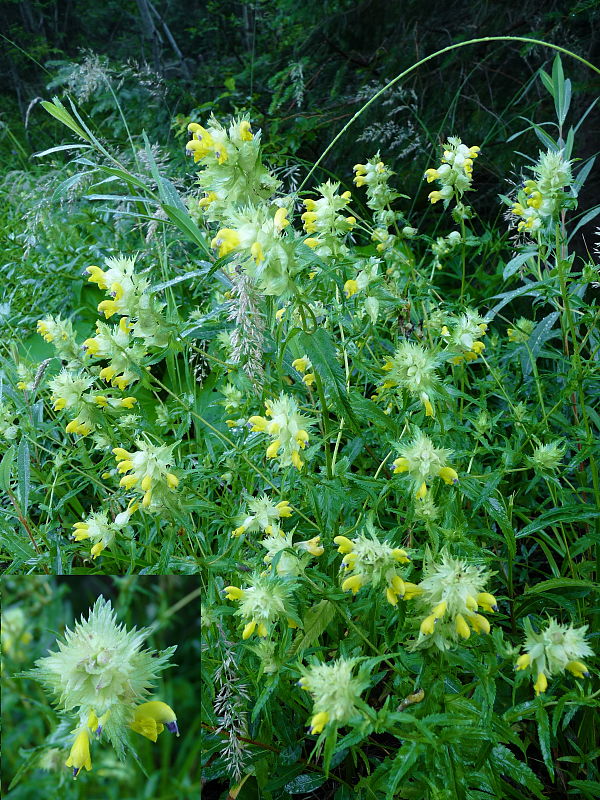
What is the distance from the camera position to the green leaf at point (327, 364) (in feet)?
3.45

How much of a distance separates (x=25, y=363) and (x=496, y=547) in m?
1.34

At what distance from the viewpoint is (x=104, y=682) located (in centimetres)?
76

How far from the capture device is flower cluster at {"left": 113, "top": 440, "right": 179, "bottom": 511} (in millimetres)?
1077

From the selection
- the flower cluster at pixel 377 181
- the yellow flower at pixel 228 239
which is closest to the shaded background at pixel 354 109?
the flower cluster at pixel 377 181

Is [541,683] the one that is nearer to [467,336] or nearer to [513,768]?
[513,768]

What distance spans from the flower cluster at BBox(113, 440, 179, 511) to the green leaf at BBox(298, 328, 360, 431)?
0.27 m

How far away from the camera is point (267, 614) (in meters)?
0.97

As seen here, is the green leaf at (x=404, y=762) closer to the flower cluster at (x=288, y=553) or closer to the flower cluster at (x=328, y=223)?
the flower cluster at (x=288, y=553)

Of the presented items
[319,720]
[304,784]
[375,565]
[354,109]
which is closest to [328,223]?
[375,565]

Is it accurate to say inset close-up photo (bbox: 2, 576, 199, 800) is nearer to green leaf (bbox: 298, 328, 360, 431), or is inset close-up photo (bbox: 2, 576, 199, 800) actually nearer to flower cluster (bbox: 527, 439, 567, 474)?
green leaf (bbox: 298, 328, 360, 431)

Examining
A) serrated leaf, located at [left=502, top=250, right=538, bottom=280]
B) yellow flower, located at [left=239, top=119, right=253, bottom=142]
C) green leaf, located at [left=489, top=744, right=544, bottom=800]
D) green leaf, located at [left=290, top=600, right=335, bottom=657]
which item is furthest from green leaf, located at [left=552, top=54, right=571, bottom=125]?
green leaf, located at [left=489, top=744, right=544, bottom=800]

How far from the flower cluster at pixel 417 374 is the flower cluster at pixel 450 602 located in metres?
0.29

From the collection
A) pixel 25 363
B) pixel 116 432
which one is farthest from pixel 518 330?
pixel 25 363

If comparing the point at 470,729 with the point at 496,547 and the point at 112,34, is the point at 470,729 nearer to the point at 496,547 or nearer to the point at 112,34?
the point at 496,547
